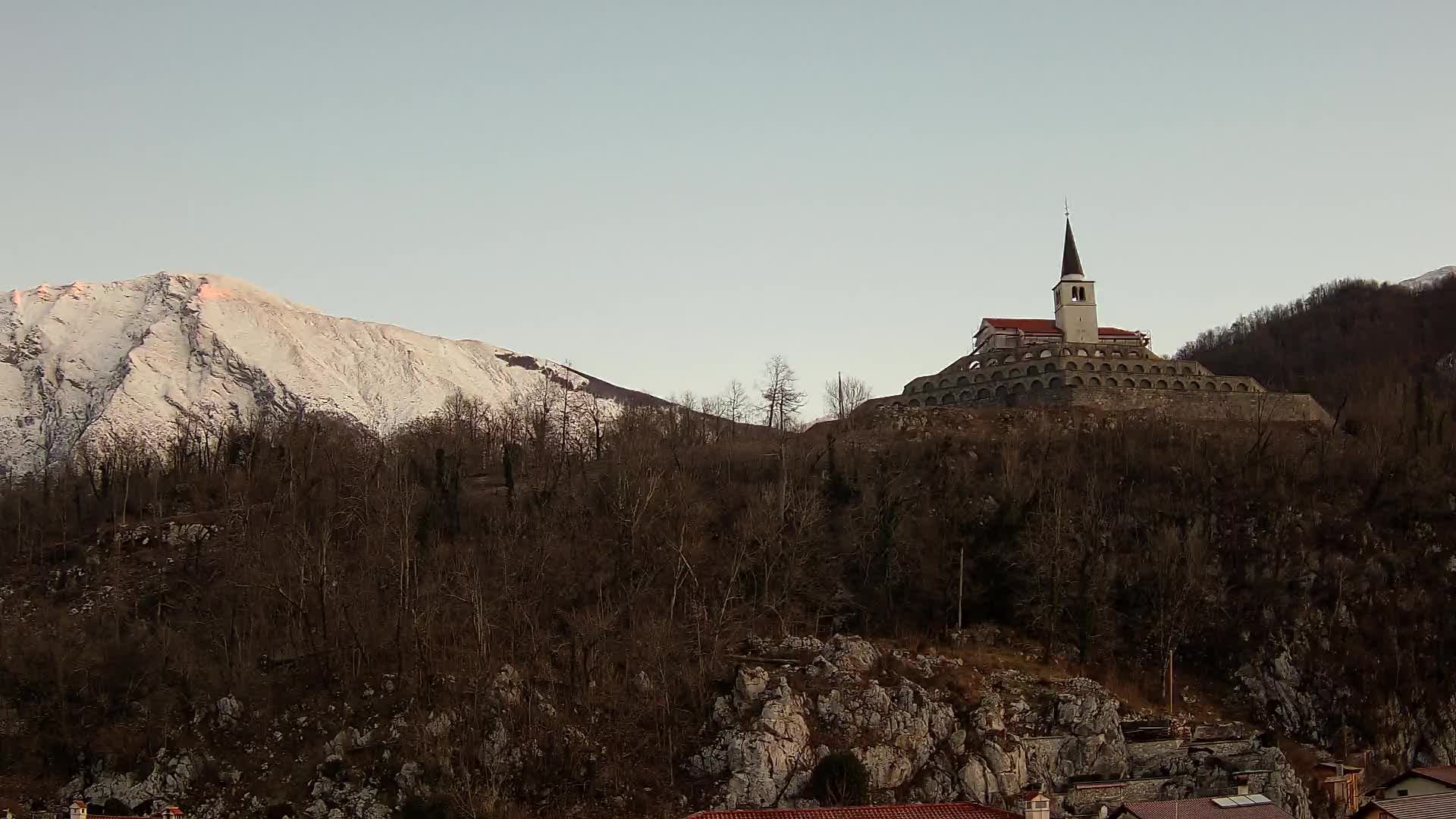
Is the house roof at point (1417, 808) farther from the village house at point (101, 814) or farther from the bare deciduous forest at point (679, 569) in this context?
the village house at point (101, 814)

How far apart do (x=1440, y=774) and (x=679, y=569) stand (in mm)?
29046

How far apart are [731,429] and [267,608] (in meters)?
34.4

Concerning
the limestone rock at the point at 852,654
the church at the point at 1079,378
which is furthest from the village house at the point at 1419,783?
the church at the point at 1079,378

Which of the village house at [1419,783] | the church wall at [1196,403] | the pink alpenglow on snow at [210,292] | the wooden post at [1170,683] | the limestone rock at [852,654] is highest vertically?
the pink alpenglow on snow at [210,292]

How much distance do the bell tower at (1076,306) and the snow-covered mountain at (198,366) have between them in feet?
202

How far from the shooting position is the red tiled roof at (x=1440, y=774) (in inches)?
1732

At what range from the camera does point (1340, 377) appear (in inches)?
4085

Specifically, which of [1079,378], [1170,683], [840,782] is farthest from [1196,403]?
[840,782]

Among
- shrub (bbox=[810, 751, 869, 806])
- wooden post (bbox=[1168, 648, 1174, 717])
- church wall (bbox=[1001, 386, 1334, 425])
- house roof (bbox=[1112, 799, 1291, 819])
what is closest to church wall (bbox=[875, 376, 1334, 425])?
church wall (bbox=[1001, 386, 1334, 425])

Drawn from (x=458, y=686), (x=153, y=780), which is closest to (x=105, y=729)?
(x=153, y=780)

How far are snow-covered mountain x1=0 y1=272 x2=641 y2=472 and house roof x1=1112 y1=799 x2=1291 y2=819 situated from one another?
93.9 m

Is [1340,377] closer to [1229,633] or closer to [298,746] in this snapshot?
[1229,633]

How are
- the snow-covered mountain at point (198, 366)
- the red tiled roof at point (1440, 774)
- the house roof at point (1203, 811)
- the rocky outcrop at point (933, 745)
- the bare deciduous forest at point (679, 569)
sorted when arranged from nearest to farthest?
the house roof at point (1203, 811) < the red tiled roof at point (1440, 774) < the rocky outcrop at point (933, 745) < the bare deciduous forest at point (679, 569) < the snow-covered mountain at point (198, 366)

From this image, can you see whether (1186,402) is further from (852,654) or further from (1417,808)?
(1417,808)
